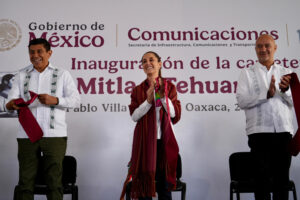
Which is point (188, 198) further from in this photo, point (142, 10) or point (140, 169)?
point (142, 10)

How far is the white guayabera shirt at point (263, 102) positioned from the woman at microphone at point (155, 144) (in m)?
0.56

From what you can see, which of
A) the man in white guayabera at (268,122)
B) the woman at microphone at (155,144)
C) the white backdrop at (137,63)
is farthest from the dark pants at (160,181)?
the white backdrop at (137,63)

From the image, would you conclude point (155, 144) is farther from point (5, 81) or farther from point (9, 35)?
point (9, 35)

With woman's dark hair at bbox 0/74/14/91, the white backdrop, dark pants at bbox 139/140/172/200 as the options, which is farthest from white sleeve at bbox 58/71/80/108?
woman's dark hair at bbox 0/74/14/91

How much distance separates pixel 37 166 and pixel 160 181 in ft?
3.11

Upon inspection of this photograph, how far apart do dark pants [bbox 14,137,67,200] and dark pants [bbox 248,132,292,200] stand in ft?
4.93

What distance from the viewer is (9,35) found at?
3820 millimetres

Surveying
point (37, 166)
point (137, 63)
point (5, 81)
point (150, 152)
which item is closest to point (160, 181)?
point (150, 152)

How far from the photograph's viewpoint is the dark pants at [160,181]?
93.7 inches

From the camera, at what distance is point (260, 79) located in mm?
2504

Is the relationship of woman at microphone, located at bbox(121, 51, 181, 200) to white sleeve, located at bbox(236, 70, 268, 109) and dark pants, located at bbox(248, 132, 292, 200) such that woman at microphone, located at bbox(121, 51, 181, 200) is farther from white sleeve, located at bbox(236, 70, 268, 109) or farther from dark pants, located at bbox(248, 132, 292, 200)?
dark pants, located at bbox(248, 132, 292, 200)

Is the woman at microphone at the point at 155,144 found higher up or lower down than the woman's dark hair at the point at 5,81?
lower down

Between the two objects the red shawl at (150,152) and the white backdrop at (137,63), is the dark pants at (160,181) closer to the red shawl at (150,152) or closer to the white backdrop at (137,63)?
the red shawl at (150,152)

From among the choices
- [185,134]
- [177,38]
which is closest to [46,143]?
[185,134]
